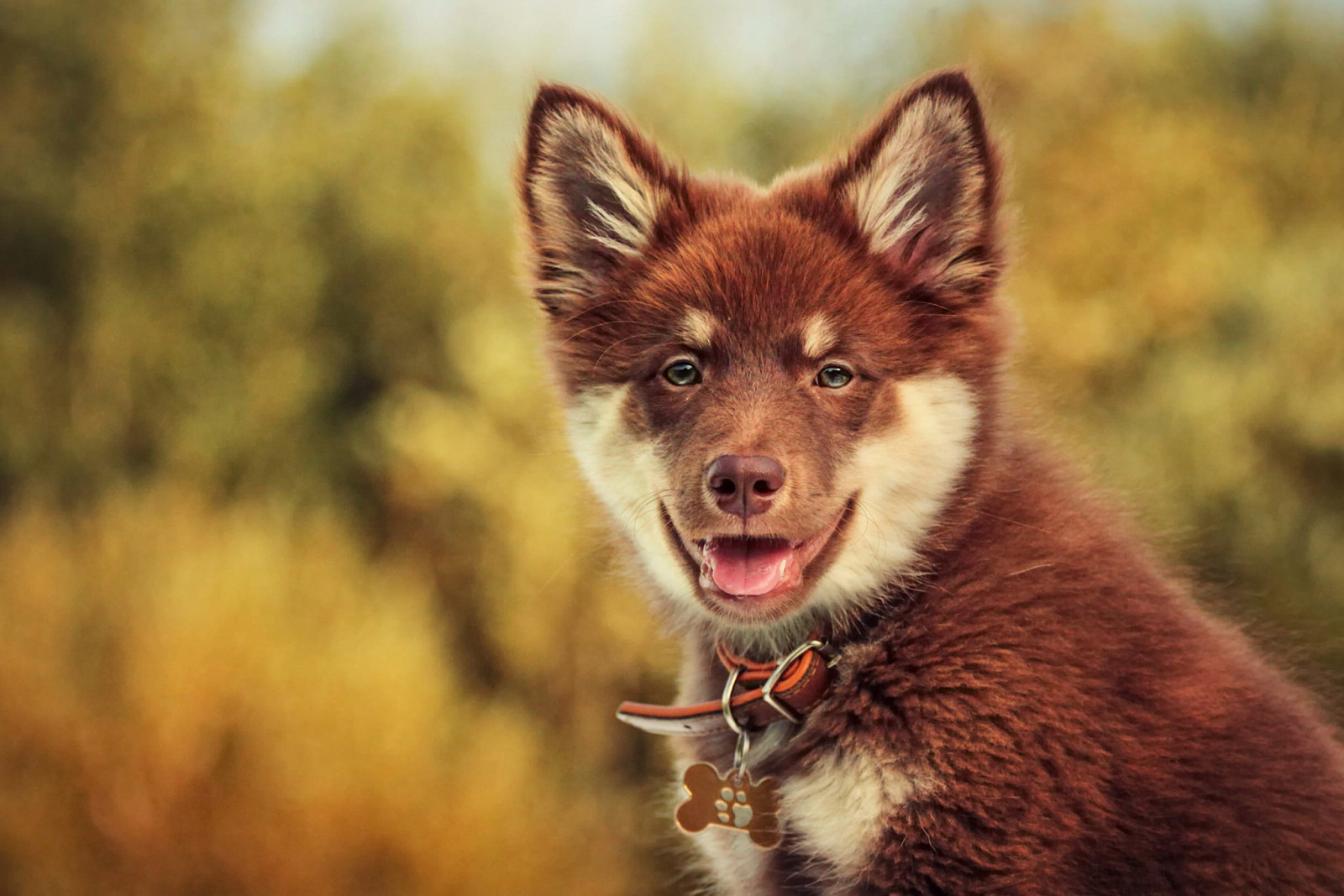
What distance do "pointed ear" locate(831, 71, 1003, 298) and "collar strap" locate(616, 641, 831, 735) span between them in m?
0.94

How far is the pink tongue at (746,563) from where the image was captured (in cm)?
246

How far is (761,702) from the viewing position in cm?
247

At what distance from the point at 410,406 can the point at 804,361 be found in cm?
593

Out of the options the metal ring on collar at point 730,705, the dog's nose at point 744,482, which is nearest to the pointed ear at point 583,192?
the dog's nose at point 744,482

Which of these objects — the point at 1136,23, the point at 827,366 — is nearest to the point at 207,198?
the point at 1136,23

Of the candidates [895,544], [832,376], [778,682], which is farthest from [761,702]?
[832,376]

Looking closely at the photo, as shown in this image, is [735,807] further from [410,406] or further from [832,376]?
[410,406]

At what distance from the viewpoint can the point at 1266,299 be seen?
588 cm

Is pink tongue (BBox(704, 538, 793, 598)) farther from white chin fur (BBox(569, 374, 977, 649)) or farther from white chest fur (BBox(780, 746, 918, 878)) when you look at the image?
white chest fur (BBox(780, 746, 918, 878))

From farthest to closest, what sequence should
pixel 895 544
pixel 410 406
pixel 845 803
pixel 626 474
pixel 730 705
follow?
pixel 410 406, pixel 626 474, pixel 895 544, pixel 730 705, pixel 845 803

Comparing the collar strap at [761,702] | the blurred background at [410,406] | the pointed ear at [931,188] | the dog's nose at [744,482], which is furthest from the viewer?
the blurred background at [410,406]

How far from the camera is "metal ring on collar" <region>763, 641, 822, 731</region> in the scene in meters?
2.40

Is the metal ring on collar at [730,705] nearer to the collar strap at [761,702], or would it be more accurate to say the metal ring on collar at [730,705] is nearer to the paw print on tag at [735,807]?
the collar strap at [761,702]

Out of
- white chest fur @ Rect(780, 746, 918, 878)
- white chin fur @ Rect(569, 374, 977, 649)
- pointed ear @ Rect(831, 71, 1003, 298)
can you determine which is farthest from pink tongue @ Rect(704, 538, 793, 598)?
pointed ear @ Rect(831, 71, 1003, 298)
